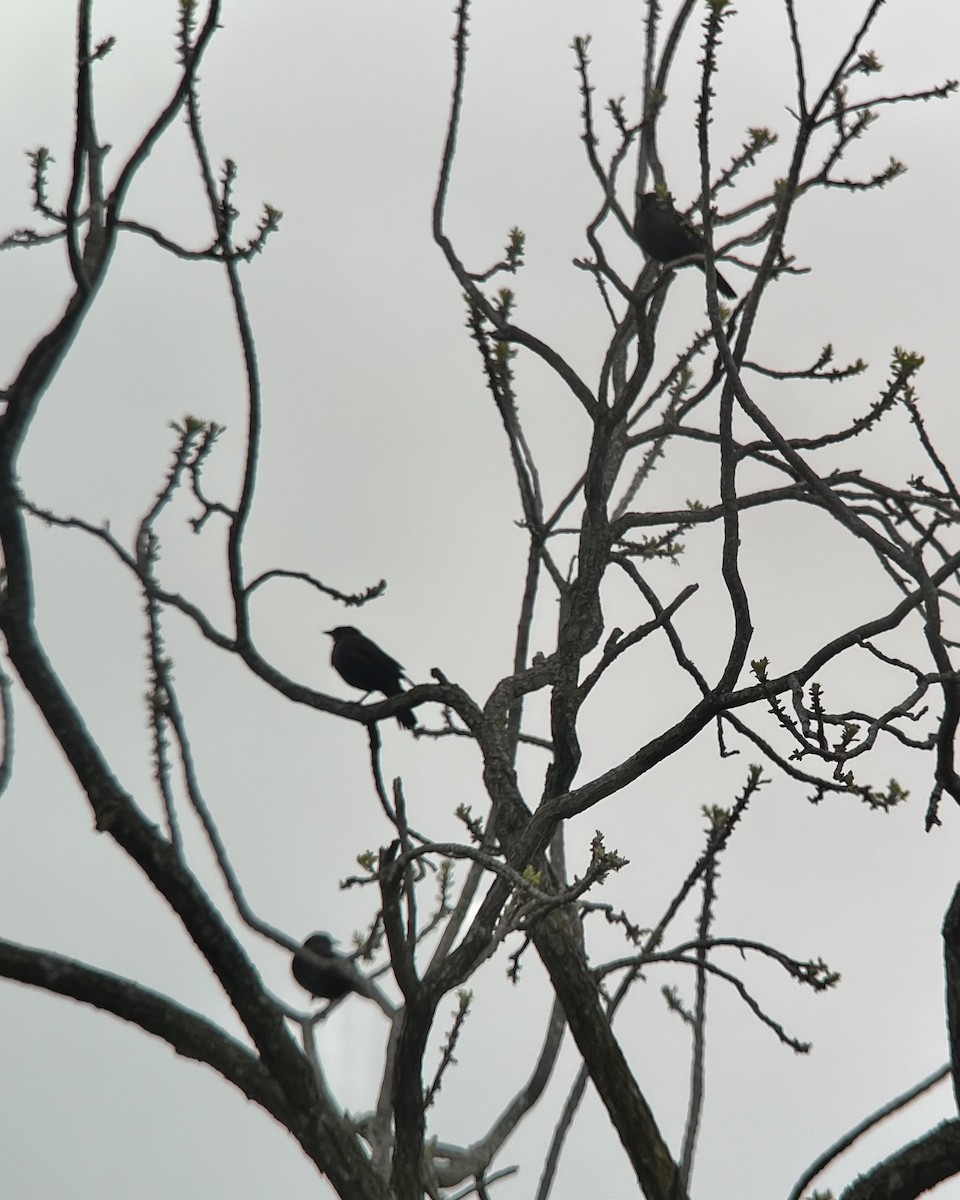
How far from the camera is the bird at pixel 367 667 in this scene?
8.85 m

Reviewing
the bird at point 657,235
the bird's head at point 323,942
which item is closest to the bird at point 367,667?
the bird's head at point 323,942

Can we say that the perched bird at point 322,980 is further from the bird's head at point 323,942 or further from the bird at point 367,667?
the bird at point 367,667

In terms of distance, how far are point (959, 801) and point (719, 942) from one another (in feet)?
5.45

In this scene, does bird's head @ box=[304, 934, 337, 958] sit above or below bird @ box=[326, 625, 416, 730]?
below

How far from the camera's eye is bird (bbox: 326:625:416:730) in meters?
8.85

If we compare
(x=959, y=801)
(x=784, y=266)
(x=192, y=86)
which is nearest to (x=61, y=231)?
(x=192, y=86)

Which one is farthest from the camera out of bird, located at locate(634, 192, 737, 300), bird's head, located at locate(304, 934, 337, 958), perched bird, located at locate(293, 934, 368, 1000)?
bird's head, located at locate(304, 934, 337, 958)

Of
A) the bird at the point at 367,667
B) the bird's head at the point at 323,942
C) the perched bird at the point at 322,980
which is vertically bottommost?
the perched bird at the point at 322,980

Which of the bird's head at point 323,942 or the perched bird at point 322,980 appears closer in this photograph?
the perched bird at point 322,980

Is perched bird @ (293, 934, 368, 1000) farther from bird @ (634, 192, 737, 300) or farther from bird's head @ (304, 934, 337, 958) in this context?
bird @ (634, 192, 737, 300)

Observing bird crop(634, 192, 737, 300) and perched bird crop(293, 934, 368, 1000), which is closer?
perched bird crop(293, 934, 368, 1000)

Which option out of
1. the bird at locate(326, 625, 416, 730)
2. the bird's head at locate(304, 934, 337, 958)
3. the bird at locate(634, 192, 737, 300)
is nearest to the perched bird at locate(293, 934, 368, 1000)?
the bird's head at locate(304, 934, 337, 958)

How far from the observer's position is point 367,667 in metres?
Answer: 8.86

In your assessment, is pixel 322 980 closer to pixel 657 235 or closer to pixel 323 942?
pixel 323 942
